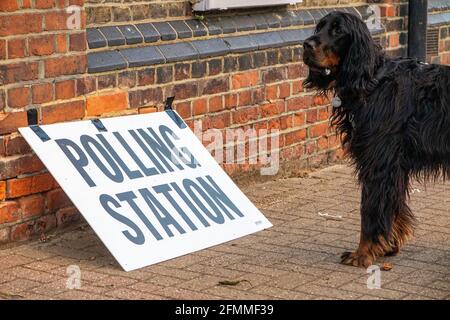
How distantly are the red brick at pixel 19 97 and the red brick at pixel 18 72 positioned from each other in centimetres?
6

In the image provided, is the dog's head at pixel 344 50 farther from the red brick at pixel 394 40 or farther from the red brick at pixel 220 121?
the red brick at pixel 394 40

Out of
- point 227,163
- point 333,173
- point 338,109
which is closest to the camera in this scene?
point 338,109

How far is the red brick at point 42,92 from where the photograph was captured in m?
6.37

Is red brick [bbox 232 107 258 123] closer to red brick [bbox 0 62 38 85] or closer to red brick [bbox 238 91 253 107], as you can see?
red brick [bbox 238 91 253 107]

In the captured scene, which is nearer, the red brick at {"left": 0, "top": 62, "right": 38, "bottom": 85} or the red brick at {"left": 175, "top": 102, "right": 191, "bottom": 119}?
the red brick at {"left": 0, "top": 62, "right": 38, "bottom": 85}

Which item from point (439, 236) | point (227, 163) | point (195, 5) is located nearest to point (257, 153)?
point (227, 163)

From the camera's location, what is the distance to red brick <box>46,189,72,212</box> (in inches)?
259

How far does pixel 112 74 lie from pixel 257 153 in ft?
6.12

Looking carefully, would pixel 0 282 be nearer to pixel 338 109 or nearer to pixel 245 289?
pixel 245 289

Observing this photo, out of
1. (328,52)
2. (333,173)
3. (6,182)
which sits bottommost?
(333,173)

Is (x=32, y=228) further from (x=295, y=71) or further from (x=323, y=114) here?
(x=323, y=114)

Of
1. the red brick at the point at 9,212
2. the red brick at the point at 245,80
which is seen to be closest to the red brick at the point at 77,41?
the red brick at the point at 9,212

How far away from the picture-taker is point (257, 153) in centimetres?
843

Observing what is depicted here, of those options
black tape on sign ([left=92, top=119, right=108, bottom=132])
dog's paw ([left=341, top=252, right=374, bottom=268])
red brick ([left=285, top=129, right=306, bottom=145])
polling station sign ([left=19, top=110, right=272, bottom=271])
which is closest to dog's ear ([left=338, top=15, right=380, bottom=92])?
dog's paw ([left=341, top=252, right=374, bottom=268])
